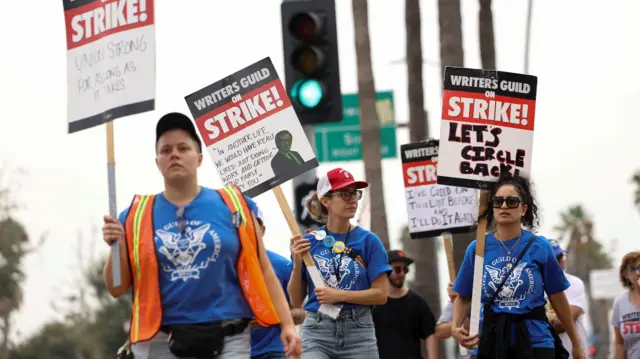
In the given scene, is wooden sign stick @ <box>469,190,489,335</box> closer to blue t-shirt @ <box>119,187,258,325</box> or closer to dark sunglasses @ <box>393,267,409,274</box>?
blue t-shirt @ <box>119,187,258,325</box>

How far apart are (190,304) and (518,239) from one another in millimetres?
2959

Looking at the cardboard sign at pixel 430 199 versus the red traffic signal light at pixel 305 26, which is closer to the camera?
the red traffic signal light at pixel 305 26

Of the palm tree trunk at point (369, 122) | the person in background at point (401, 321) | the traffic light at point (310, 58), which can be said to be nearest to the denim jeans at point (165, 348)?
the person in background at point (401, 321)

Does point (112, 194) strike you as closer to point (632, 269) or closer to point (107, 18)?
point (107, 18)

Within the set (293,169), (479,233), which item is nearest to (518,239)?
(479,233)

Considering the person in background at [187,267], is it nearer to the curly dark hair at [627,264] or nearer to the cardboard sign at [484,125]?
the cardboard sign at [484,125]

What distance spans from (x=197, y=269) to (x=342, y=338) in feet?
9.46

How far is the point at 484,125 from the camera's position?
11.1 metres

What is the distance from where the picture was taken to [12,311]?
7575 centimetres

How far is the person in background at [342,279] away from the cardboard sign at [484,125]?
80 centimetres

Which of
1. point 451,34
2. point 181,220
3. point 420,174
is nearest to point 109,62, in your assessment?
point 181,220

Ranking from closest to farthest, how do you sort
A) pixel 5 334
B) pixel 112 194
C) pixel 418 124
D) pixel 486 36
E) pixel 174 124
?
pixel 174 124 < pixel 112 194 < pixel 486 36 < pixel 418 124 < pixel 5 334

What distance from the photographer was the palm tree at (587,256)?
74875mm

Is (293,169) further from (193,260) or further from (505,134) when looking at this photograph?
(193,260)
